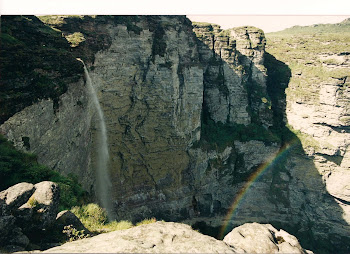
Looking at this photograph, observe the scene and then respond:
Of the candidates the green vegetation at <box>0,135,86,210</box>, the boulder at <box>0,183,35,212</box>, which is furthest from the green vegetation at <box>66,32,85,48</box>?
the boulder at <box>0,183,35,212</box>

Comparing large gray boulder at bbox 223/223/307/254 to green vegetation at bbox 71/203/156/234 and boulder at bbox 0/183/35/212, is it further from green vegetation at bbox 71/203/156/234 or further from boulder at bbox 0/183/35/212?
boulder at bbox 0/183/35/212

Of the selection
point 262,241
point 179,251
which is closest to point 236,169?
point 262,241

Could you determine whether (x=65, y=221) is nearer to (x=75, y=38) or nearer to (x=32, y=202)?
(x=32, y=202)

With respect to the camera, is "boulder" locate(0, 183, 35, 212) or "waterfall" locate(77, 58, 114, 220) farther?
"waterfall" locate(77, 58, 114, 220)


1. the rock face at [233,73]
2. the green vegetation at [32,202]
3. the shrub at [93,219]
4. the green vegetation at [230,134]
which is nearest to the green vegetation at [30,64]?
the shrub at [93,219]

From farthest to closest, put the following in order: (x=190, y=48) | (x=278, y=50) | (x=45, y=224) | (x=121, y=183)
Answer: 1. (x=278, y=50)
2. (x=190, y=48)
3. (x=121, y=183)
4. (x=45, y=224)

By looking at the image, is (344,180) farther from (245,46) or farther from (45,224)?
(45,224)
